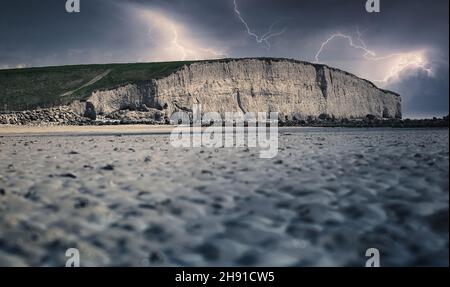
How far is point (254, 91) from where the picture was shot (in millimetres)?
87500

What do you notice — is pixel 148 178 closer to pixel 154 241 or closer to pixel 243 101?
pixel 154 241

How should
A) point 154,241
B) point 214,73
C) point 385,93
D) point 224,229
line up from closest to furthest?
Result: point 154,241 < point 224,229 < point 214,73 < point 385,93

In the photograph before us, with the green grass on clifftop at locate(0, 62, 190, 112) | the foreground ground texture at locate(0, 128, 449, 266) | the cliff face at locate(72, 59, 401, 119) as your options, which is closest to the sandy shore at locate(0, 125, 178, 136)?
the foreground ground texture at locate(0, 128, 449, 266)

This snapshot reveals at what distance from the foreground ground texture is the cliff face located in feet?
226

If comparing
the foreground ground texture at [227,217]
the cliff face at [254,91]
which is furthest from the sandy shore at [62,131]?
the cliff face at [254,91]

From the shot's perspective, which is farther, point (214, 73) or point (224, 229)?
point (214, 73)

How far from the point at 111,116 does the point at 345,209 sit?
226 ft

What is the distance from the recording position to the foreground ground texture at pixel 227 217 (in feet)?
13.7

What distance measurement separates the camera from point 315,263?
3.95 metres

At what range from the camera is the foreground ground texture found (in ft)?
13.7

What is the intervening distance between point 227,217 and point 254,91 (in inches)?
3290

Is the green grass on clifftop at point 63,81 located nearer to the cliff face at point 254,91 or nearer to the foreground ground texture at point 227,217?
the cliff face at point 254,91

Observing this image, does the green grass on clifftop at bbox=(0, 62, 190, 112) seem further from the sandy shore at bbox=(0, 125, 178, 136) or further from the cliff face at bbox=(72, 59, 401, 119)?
the sandy shore at bbox=(0, 125, 178, 136)
